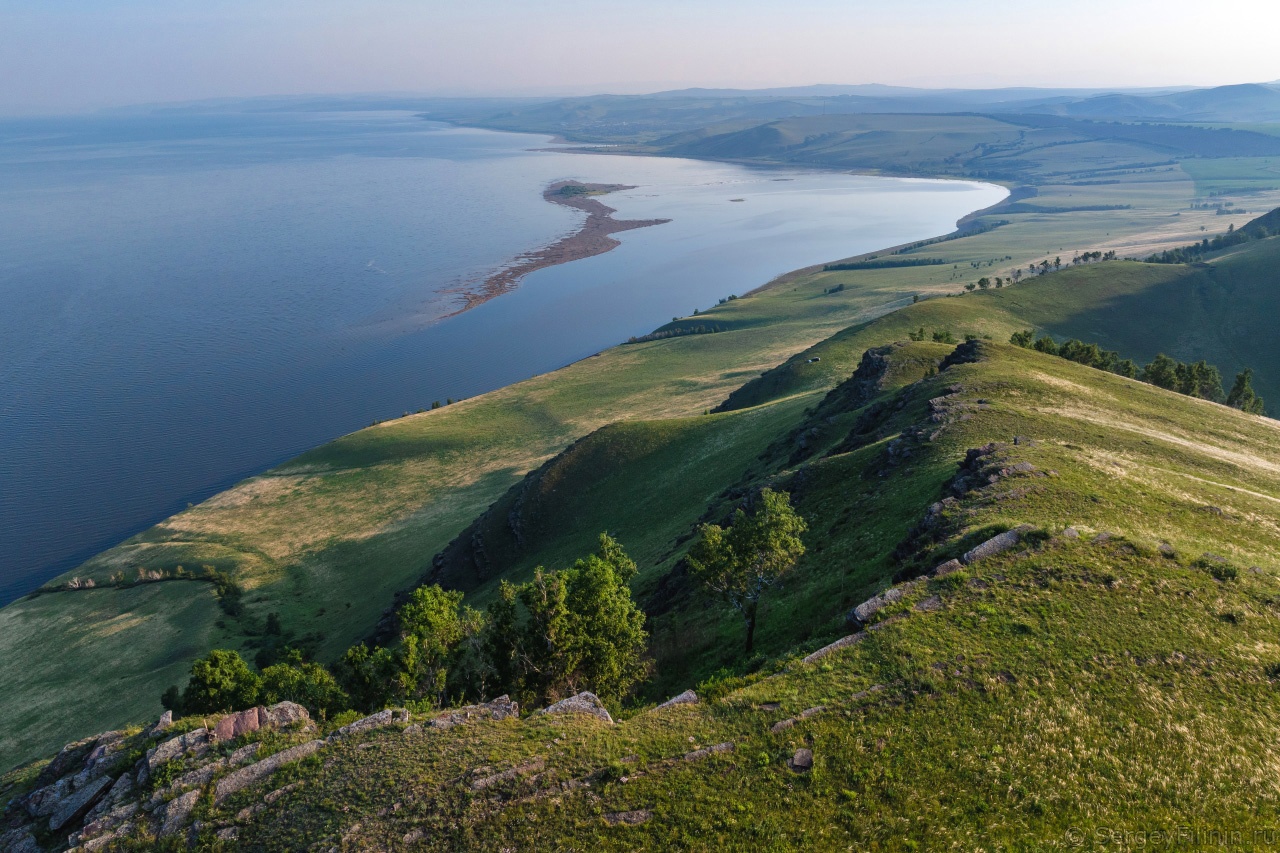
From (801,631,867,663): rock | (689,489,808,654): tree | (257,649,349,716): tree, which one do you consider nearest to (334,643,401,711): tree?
(257,649,349,716): tree

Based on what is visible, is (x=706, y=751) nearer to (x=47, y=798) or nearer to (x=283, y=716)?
(x=283, y=716)

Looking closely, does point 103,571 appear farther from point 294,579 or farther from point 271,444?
point 271,444

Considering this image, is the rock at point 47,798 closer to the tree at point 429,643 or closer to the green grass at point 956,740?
the green grass at point 956,740

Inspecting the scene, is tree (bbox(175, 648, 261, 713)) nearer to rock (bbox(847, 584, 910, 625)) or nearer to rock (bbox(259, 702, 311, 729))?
rock (bbox(259, 702, 311, 729))

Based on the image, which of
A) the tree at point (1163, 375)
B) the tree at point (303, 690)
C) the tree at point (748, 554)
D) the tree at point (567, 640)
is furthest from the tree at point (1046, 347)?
the tree at point (303, 690)

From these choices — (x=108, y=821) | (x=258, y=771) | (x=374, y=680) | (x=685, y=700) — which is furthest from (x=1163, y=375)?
(x=108, y=821)

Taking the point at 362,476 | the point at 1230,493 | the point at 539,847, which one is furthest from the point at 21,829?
the point at 362,476

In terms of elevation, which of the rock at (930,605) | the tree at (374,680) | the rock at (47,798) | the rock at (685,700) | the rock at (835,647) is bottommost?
the tree at (374,680)
